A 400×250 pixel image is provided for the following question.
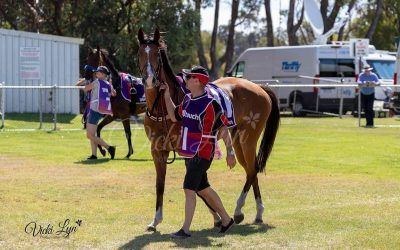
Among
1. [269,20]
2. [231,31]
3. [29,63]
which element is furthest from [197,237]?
[231,31]

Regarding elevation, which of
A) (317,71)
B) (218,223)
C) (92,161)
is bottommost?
(92,161)

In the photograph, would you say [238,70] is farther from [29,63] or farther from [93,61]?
[93,61]

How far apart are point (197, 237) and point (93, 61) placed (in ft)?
29.6

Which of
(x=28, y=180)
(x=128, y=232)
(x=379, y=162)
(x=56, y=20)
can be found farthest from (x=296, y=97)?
(x=128, y=232)

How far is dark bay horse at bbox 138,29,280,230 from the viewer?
27.9ft

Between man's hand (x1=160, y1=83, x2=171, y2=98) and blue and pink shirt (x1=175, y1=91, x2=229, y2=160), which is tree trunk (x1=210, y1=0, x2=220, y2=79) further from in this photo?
blue and pink shirt (x1=175, y1=91, x2=229, y2=160)

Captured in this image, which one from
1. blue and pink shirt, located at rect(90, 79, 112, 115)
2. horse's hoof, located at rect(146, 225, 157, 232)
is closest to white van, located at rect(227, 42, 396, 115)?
blue and pink shirt, located at rect(90, 79, 112, 115)

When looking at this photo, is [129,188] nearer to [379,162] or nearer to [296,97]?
[379,162]

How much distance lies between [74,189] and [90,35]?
2640cm

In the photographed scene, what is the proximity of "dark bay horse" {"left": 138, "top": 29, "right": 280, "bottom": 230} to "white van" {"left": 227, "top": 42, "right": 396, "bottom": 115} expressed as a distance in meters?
21.0

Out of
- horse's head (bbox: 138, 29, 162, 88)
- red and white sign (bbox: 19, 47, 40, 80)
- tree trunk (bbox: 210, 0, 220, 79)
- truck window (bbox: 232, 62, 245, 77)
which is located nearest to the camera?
horse's head (bbox: 138, 29, 162, 88)

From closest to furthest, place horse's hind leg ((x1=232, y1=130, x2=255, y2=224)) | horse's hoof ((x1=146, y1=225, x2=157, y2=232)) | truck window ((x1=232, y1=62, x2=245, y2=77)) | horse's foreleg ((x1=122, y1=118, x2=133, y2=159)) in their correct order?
horse's hoof ((x1=146, y1=225, x2=157, y2=232)) < horse's hind leg ((x1=232, y1=130, x2=255, y2=224)) < horse's foreleg ((x1=122, y1=118, x2=133, y2=159)) < truck window ((x1=232, y1=62, x2=245, y2=77))

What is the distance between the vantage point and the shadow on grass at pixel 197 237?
7.71m

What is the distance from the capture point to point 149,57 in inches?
330
